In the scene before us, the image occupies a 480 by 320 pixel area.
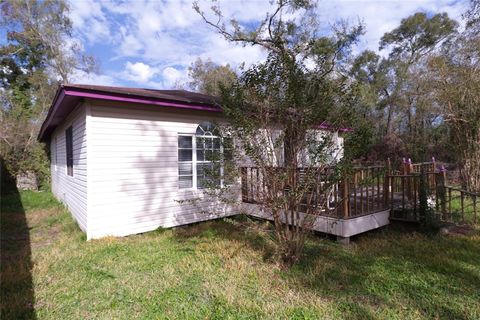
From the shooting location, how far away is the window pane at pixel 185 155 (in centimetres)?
669

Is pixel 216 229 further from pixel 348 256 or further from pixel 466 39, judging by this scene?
pixel 466 39

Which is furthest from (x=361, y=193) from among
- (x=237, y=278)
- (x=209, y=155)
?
(x=209, y=155)

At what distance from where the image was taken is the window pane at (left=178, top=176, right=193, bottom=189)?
668 centimetres

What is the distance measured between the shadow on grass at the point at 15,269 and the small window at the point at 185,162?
318 cm

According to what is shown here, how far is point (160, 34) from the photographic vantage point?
1084 cm

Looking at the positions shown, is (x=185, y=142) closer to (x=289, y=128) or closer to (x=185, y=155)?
(x=185, y=155)

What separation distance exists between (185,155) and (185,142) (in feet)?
1.04

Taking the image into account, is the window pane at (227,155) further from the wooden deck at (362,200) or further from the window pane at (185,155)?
the window pane at (185,155)

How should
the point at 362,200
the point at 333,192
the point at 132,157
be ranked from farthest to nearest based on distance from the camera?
→ the point at 132,157 → the point at 362,200 → the point at 333,192

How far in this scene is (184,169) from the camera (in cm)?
673

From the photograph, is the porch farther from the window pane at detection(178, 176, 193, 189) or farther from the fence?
the window pane at detection(178, 176, 193, 189)

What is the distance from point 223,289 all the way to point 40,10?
83.6 ft

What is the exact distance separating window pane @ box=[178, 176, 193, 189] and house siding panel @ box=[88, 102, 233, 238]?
16 centimetres

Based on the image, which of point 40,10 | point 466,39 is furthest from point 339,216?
point 40,10
